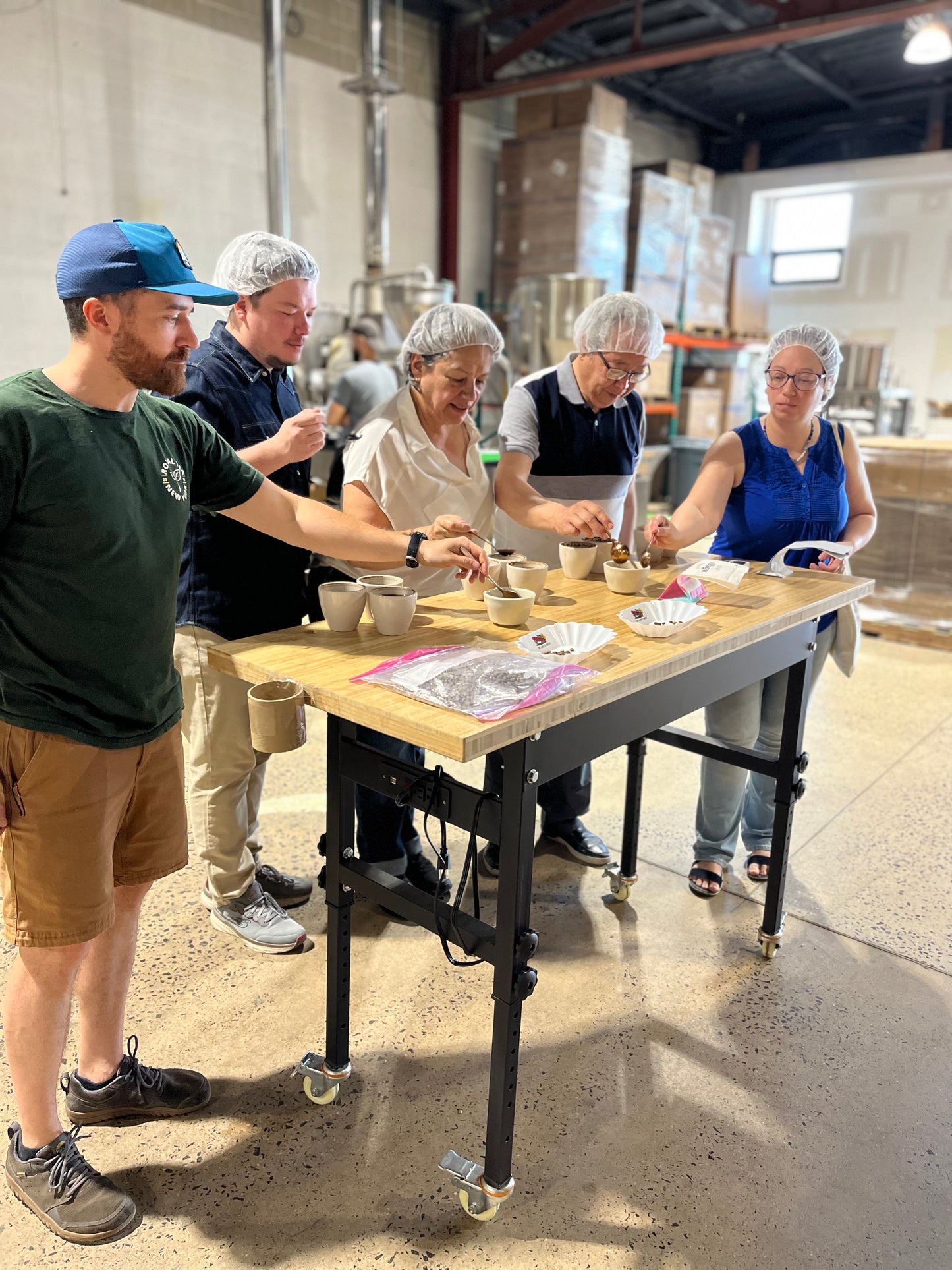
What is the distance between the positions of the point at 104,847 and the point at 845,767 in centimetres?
276

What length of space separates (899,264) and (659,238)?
12.4ft

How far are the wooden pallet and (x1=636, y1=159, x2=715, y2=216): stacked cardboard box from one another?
4580 mm

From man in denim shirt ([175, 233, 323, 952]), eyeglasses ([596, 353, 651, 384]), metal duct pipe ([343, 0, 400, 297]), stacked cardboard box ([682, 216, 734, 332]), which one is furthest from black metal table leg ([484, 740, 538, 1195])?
stacked cardboard box ([682, 216, 734, 332])

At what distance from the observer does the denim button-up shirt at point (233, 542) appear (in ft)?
6.32

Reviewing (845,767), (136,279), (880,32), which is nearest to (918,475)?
(845,767)

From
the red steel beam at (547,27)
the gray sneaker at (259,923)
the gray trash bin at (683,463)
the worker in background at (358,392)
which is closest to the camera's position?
the gray sneaker at (259,923)

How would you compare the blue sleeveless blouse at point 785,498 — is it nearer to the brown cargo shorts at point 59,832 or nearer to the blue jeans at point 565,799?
the blue jeans at point 565,799

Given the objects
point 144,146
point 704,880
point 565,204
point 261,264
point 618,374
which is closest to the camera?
point 261,264

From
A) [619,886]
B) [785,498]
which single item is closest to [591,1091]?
[619,886]

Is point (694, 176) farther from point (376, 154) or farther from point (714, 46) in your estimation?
point (376, 154)

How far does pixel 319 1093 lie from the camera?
1740 millimetres

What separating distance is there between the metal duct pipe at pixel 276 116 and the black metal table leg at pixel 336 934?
5575 millimetres

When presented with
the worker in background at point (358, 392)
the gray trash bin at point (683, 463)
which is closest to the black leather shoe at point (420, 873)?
the worker in background at point (358, 392)

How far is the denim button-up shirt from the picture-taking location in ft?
6.32
